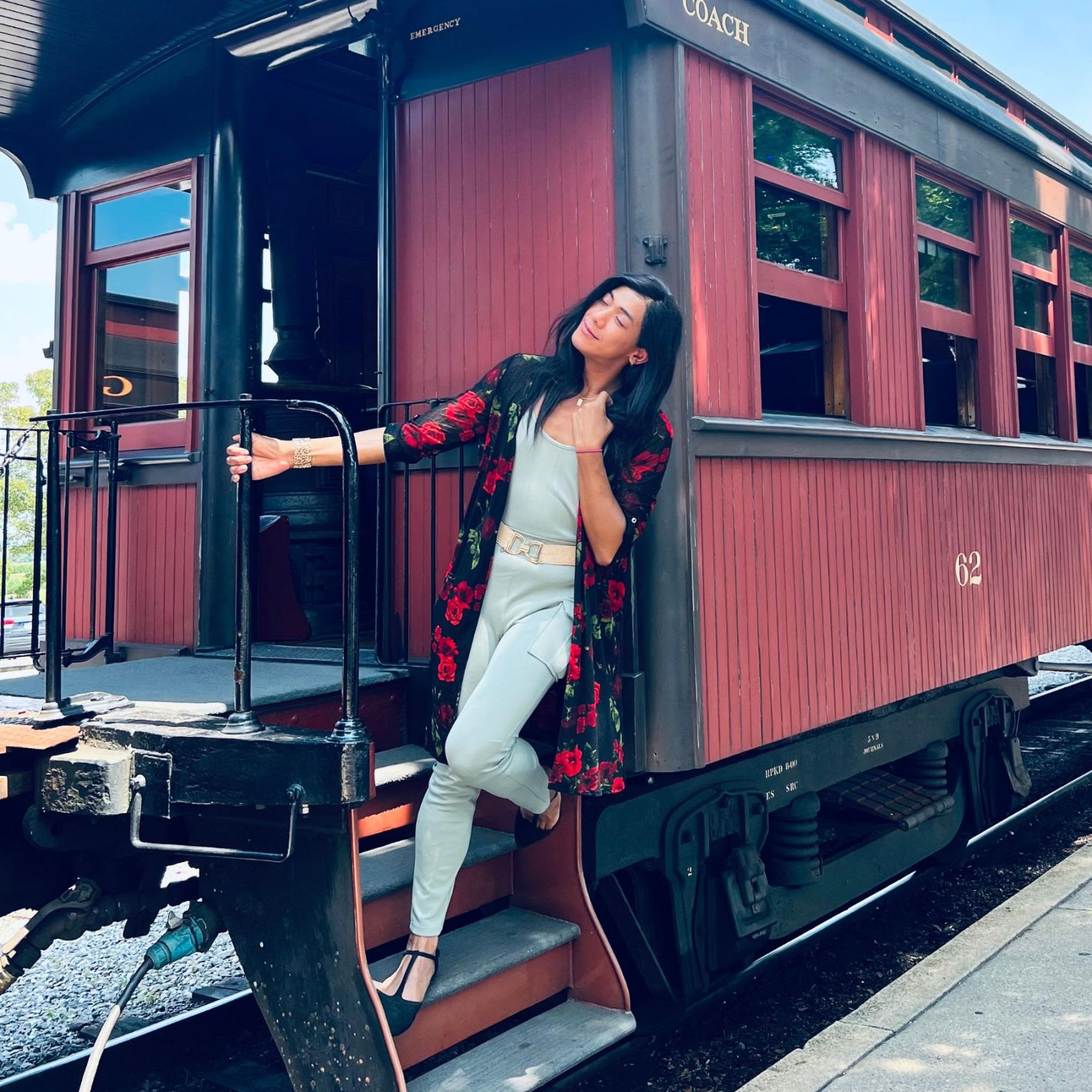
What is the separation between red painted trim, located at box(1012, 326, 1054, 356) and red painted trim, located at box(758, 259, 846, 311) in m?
1.69

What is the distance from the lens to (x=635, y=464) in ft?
9.62

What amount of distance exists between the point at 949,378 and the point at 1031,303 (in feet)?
3.63

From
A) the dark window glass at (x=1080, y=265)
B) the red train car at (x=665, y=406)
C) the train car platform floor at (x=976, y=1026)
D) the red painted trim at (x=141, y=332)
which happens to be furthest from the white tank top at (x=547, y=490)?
the dark window glass at (x=1080, y=265)

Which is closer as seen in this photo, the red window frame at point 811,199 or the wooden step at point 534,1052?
the wooden step at point 534,1052

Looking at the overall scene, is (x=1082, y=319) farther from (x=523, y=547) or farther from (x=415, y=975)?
(x=415, y=975)

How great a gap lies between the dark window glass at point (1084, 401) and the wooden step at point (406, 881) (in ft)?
15.5

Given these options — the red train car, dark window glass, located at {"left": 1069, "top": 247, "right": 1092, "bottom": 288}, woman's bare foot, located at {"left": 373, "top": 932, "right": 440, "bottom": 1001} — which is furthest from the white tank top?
dark window glass, located at {"left": 1069, "top": 247, "right": 1092, "bottom": 288}

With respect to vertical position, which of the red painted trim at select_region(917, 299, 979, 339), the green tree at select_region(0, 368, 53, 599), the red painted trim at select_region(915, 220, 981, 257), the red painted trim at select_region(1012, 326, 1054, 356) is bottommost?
the red painted trim at select_region(917, 299, 979, 339)

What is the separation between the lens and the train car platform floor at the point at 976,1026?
297 centimetres

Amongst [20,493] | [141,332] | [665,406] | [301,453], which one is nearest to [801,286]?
[665,406]

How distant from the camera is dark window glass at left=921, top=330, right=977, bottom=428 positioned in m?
4.86

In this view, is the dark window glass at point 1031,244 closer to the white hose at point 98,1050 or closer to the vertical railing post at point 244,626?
the vertical railing post at point 244,626

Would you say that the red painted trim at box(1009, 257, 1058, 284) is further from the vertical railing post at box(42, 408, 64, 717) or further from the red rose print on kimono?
the vertical railing post at box(42, 408, 64, 717)

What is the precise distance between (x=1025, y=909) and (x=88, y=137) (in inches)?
193
